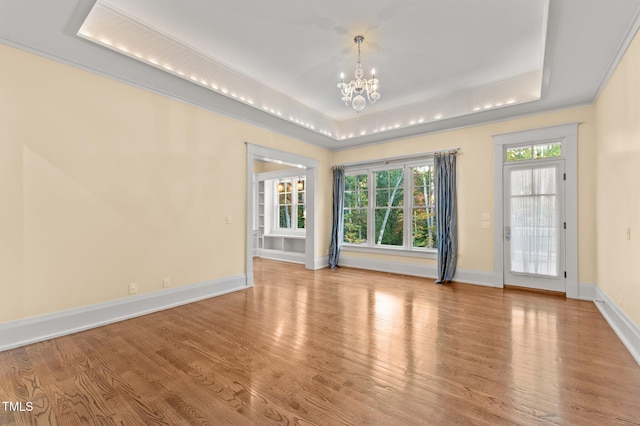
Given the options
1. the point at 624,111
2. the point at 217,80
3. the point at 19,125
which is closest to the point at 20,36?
the point at 19,125

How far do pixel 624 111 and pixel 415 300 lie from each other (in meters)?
3.28

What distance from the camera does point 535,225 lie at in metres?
4.75

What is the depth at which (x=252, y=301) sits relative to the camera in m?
4.27

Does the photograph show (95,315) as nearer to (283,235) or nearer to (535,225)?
(283,235)

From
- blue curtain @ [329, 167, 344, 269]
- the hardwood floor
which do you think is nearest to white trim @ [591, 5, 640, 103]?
the hardwood floor

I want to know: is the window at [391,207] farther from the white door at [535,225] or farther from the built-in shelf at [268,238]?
the built-in shelf at [268,238]

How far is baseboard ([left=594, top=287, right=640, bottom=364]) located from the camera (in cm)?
260

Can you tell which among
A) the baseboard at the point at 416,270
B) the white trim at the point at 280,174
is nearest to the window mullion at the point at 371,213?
the baseboard at the point at 416,270

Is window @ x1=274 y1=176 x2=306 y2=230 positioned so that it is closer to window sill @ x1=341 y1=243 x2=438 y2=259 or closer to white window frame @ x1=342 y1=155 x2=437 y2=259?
white window frame @ x1=342 y1=155 x2=437 y2=259

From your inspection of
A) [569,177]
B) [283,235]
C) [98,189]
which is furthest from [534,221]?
[98,189]

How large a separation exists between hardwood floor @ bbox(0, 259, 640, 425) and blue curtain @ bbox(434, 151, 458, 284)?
151 cm

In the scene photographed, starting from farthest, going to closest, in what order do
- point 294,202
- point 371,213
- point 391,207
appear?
1. point 294,202
2. point 371,213
3. point 391,207

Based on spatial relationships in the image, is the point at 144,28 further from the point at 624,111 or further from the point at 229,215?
the point at 624,111

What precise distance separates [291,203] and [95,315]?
5684 mm
